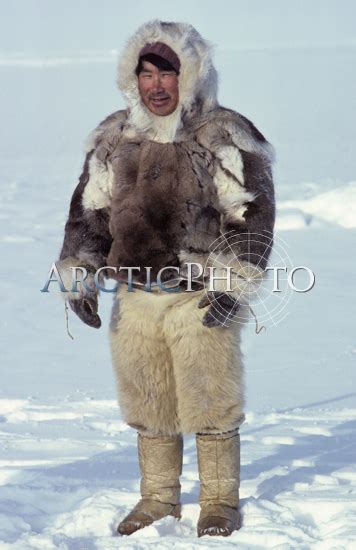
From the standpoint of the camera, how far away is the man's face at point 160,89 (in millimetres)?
3250

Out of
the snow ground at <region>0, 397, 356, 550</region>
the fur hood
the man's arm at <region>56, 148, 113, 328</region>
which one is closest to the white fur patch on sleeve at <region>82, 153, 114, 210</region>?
the man's arm at <region>56, 148, 113, 328</region>

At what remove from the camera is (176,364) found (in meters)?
3.31

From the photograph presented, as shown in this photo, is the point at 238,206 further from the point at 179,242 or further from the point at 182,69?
the point at 182,69

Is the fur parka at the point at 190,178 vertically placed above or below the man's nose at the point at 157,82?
below

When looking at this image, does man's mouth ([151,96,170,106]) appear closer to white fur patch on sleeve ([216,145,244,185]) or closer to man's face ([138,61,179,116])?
man's face ([138,61,179,116])

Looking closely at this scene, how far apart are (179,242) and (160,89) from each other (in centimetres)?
49

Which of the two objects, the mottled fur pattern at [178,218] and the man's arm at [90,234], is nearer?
the mottled fur pattern at [178,218]

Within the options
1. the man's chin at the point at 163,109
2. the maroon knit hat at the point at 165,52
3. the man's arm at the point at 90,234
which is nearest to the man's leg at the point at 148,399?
the man's arm at the point at 90,234

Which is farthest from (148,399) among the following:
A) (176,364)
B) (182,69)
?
(182,69)

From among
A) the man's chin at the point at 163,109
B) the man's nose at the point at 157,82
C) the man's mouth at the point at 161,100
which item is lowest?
the man's chin at the point at 163,109

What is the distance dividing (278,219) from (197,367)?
24.5 ft

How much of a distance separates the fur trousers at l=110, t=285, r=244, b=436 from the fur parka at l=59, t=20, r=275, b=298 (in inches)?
5.6

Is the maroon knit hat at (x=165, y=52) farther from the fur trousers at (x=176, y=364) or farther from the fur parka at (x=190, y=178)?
the fur trousers at (x=176, y=364)

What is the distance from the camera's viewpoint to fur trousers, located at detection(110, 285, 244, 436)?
3.28 metres
